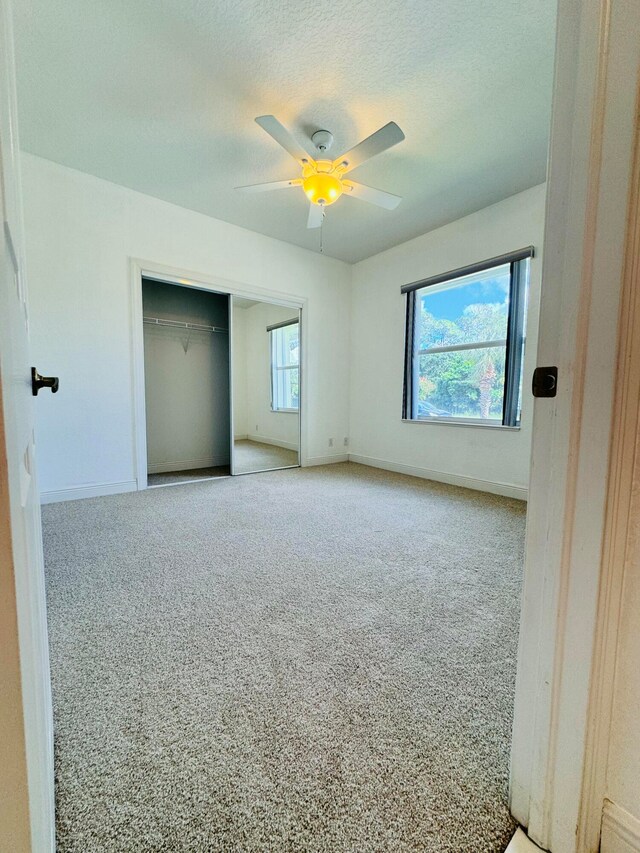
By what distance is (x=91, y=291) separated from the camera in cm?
284

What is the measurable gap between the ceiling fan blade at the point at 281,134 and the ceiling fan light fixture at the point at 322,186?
0.11m

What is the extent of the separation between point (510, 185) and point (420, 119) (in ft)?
3.88

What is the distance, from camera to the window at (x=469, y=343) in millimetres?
3021

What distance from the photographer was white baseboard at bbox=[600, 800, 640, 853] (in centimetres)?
57

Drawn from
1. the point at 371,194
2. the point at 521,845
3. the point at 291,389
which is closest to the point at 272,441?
the point at 291,389

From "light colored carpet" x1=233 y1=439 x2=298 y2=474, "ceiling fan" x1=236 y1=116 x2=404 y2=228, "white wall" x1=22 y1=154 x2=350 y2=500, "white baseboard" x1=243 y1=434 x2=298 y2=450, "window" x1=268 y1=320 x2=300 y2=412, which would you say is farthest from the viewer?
"white baseboard" x1=243 y1=434 x2=298 y2=450

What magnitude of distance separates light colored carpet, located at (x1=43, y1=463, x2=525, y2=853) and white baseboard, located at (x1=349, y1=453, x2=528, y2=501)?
112cm

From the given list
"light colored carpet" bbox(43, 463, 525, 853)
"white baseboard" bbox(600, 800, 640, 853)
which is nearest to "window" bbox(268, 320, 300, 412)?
"light colored carpet" bbox(43, 463, 525, 853)

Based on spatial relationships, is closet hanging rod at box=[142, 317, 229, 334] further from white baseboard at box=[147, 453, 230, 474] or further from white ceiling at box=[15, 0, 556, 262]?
white baseboard at box=[147, 453, 230, 474]

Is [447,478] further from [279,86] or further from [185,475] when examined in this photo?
[279,86]

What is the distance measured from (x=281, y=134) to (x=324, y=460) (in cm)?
339

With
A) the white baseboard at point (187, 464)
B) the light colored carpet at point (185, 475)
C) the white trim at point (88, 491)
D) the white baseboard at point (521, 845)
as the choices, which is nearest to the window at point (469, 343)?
the light colored carpet at point (185, 475)

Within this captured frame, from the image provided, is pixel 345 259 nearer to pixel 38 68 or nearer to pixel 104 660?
pixel 38 68

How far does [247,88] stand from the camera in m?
1.91
